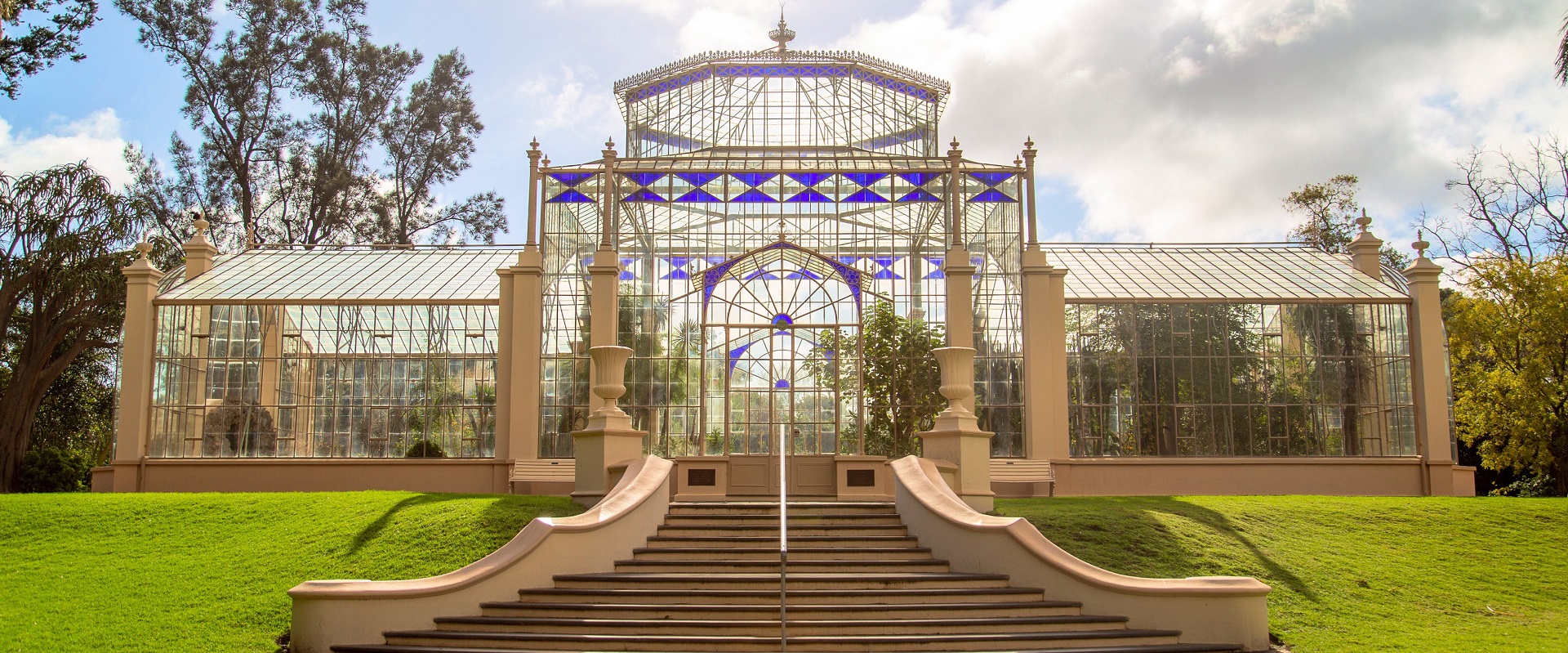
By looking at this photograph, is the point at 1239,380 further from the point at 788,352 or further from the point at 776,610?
the point at 776,610

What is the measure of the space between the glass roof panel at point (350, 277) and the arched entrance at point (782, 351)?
228 inches

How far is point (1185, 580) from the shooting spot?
11.1 meters

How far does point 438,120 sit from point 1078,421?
86.2 feet

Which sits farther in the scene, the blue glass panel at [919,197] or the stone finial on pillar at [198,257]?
the stone finial on pillar at [198,257]

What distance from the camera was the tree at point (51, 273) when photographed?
25.7 meters

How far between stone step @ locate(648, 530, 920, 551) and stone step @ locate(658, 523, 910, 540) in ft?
0.11

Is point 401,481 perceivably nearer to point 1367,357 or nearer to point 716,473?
point 716,473

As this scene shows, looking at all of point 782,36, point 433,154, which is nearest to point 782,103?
point 782,36

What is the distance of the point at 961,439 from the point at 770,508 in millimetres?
2936

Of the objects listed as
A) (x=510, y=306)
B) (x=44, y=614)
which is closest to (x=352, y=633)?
(x=44, y=614)

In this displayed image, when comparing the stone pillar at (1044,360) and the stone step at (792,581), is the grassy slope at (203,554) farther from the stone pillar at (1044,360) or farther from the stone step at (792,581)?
the stone pillar at (1044,360)

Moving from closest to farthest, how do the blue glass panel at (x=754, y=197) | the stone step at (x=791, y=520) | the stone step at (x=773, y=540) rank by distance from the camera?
the stone step at (x=773, y=540)
the stone step at (x=791, y=520)
the blue glass panel at (x=754, y=197)

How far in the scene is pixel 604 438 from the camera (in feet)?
51.3

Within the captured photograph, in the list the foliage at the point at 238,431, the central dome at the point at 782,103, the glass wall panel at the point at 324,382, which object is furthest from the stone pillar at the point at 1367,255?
the foliage at the point at 238,431
